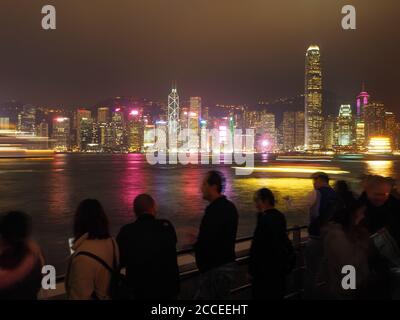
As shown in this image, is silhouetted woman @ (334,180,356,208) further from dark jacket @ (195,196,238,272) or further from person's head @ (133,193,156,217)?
person's head @ (133,193,156,217)

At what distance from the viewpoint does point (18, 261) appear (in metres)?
3.68

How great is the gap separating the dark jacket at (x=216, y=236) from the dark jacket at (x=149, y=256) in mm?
423

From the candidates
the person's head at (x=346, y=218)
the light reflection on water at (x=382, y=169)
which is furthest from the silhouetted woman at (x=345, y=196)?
the light reflection on water at (x=382, y=169)

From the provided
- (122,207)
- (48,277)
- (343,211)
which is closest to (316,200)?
(343,211)

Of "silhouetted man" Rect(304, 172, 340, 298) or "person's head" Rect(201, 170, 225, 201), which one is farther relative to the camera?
"silhouetted man" Rect(304, 172, 340, 298)

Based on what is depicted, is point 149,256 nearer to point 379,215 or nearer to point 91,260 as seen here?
point 91,260

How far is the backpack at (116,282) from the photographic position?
152 inches

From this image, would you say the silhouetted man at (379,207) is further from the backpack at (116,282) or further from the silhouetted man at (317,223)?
the backpack at (116,282)

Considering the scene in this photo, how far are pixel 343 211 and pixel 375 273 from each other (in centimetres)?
67

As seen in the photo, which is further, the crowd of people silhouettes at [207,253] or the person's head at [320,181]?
the person's head at [320,181]

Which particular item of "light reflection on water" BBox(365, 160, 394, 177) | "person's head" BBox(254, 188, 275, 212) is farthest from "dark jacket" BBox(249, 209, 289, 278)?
"light reflection on water" BBox(365, 160, 394, 177)

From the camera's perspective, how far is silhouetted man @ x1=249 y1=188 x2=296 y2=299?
4852 mm

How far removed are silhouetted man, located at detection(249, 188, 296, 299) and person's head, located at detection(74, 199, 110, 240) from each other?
5.33ft
